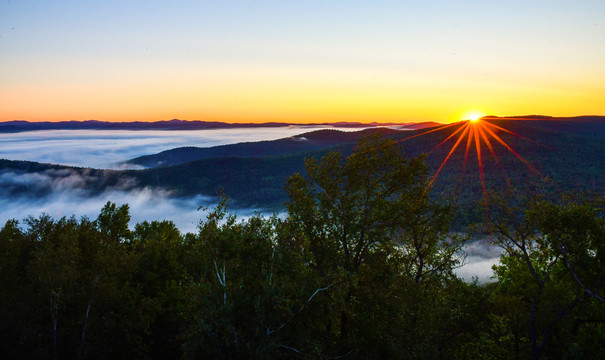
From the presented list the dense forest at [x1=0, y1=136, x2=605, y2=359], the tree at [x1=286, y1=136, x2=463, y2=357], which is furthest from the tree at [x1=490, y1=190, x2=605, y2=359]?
the tree at [x1=286, y1=136, x2=463, y2=357]

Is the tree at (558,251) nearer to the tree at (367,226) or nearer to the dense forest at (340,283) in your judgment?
the dense forest at (340,283)

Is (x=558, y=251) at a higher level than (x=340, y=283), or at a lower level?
higher

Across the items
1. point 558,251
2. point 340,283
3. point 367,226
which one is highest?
point 367,226

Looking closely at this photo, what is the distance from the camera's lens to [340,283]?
15320mm

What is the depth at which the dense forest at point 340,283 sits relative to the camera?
14.4 metres

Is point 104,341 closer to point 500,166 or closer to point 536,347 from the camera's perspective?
point 536,347

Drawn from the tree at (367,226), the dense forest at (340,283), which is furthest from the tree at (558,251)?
the tree at (367,226)

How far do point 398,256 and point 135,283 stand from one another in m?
18.6

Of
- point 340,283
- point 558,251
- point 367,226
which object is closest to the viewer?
point 558,251

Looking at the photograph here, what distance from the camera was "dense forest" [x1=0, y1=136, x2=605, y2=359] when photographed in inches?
567

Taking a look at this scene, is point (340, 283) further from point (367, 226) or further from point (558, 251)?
point (558, 251)

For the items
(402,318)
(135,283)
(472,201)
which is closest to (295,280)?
(402,318)

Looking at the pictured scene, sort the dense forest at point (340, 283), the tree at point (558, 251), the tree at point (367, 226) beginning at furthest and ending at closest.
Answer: the tree at point (367, 226)
the tree at point (558, 251)
the dense forest at point (340, 283)

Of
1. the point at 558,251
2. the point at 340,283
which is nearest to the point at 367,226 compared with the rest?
the point at 340,283
